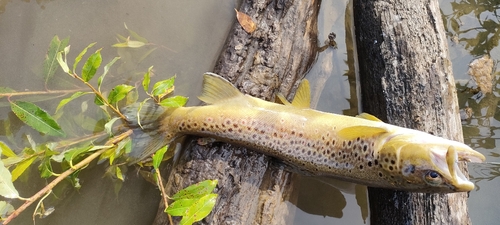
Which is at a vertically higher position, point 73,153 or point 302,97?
point 302,97

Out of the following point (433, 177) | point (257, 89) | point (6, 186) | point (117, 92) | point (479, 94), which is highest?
point (479, 94)

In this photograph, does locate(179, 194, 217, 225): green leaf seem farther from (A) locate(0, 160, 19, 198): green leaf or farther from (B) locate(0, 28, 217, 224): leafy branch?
(A) locate(0, 160, 19, 198): green leaf

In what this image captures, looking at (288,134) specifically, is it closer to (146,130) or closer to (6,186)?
(146,130)


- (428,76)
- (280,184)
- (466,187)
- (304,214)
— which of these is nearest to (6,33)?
(280,184)

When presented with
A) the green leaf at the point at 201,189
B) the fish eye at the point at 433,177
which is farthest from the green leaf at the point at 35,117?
the fish eye at the point at 433,177

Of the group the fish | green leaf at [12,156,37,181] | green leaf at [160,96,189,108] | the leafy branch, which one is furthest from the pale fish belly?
green leaf at [12,156,37,181]

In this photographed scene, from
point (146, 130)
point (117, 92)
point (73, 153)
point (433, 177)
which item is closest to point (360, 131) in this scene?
point (433, 177)

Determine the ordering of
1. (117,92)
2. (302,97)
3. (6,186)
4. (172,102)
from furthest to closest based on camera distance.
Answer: (302,97) < (172,102) < (117,92) < (6,186)
